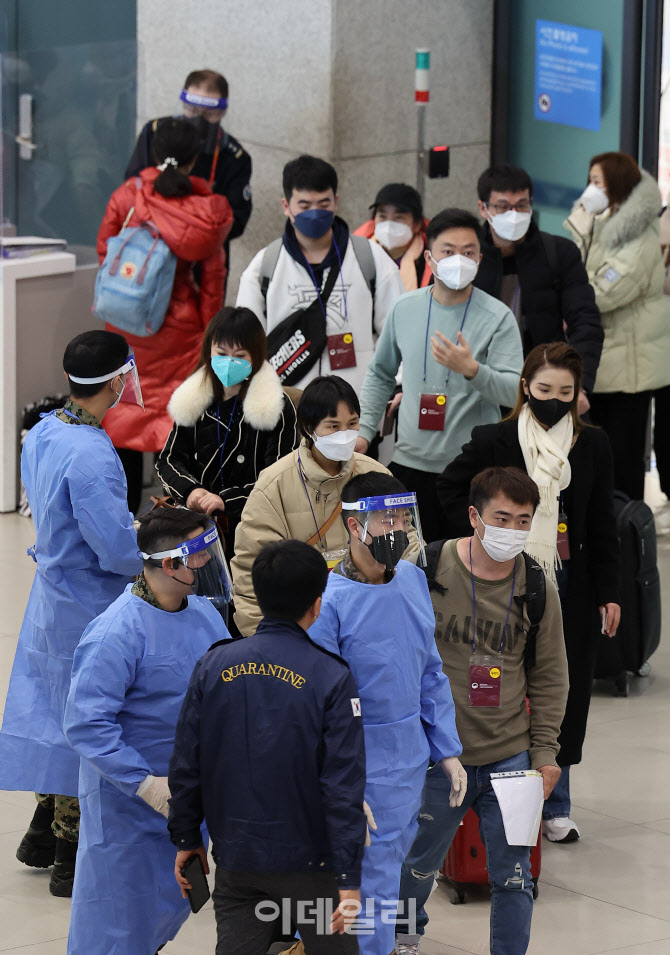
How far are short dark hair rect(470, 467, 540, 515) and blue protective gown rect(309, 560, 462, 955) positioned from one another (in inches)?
19.4

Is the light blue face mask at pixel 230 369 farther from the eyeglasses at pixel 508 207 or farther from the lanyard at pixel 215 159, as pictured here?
the lanyard at pixel 215 159

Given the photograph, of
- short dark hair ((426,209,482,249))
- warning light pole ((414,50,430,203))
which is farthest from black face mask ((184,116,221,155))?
short dark hair ((426,209,482,249))

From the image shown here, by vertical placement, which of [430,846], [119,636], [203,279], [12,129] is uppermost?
[12,129]

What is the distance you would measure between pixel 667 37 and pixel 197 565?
25.1 ft

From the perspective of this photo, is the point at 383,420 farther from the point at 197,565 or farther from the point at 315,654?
the point at 315,654

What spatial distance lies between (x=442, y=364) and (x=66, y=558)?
1612mm

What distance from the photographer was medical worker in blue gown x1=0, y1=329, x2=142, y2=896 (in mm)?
4297

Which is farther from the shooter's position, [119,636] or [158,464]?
[158,464]

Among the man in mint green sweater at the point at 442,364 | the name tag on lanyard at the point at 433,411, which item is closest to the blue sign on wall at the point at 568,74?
the man in mint green sweater at the point at 442,364

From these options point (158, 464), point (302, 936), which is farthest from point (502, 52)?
point (302, 936)

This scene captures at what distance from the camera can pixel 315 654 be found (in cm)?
317

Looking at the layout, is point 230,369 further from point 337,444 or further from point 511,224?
point 511,224

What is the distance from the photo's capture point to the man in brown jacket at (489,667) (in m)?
3.99

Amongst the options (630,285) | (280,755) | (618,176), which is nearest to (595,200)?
(618,176)
